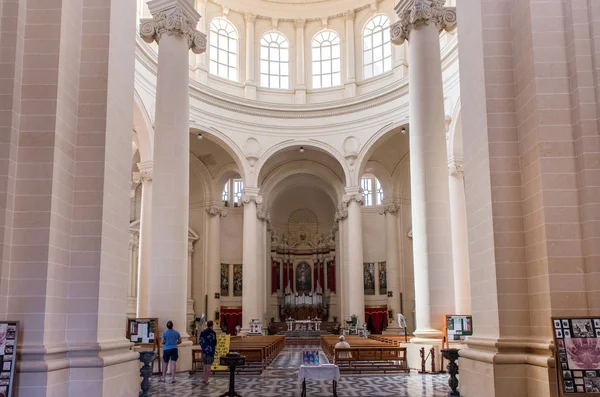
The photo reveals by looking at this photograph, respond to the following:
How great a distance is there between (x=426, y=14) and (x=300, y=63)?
2006 cm

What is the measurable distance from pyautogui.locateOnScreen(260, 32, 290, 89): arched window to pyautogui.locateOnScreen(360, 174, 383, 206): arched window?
8.93 m

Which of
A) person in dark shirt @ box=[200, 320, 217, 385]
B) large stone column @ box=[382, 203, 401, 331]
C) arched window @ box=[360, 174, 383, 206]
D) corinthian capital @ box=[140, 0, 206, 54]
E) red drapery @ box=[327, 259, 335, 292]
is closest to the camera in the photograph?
person in dark shirt @ box=[200, 320, 217, 385]

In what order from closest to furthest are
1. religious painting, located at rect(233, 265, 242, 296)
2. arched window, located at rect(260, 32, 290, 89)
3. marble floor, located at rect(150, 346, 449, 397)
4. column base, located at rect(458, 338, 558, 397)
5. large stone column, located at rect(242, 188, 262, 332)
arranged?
column base, located at rect(458, 338, 558, 397), marble floor, located at rect(150, 346, 449, 397), large stone column, located at rect(242, 188, 262, 332), arched window, located at rect(260, 32, 290, 89), religious painting, located at rect(233, 265, 242, 296)

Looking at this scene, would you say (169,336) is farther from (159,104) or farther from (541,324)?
(541,324)

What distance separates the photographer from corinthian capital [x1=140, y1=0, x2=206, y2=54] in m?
16.4

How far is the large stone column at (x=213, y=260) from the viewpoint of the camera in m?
36.2

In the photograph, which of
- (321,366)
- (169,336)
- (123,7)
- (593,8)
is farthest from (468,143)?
(169,336)

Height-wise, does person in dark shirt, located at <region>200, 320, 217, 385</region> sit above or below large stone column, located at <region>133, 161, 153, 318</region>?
below

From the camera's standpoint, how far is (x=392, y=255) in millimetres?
36500

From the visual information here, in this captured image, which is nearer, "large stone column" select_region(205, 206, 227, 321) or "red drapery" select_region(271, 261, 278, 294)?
"large stone column" select_region(205, 206, 227, 321)

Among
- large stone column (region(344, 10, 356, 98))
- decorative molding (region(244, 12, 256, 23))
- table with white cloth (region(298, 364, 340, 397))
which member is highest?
decorative molding (region(244, 12, 256, 23))

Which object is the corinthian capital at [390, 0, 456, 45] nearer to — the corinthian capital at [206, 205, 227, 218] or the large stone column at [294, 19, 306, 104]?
the large stone column at [294, 19, 306, 104]

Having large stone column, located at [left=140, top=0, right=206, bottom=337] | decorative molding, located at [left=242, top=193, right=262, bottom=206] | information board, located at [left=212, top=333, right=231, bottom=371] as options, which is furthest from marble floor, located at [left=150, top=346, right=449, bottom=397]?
decorative molding, located at [left=242, top=193, right=262, bottom=206]

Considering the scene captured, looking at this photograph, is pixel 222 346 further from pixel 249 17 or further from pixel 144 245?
pixel 249 17
